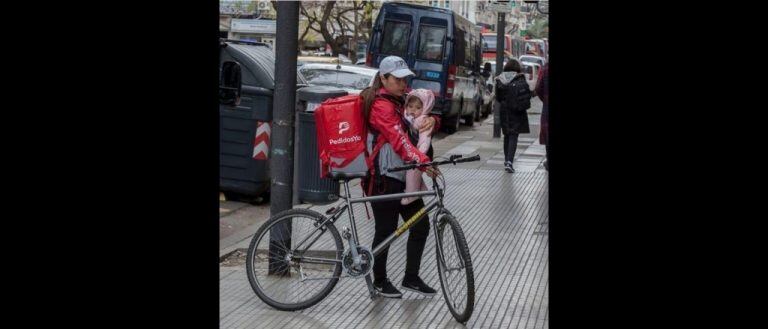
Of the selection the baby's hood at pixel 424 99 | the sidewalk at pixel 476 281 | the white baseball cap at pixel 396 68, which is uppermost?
the white baseball cap at pixel 396 68

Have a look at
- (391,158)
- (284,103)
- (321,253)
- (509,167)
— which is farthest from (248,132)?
(391,158)

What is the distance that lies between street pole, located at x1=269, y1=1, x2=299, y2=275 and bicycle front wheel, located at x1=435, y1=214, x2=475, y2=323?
1416 millimetres

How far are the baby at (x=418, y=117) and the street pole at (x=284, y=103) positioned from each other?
3.04ft

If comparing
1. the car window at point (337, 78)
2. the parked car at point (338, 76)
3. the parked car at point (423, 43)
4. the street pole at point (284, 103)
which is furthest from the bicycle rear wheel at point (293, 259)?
the parked car at point (423, 43)

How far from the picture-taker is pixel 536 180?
1531 centimetres

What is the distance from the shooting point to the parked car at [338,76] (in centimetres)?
1975

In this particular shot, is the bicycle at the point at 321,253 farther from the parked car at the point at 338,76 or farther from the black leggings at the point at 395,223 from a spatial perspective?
the parked car at the point at 338,76

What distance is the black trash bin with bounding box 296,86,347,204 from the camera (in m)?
11.4

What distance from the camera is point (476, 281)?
8.26m

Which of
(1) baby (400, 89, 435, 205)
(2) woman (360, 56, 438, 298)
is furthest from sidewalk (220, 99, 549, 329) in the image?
(1) baby (400, 89, 435, 205)
